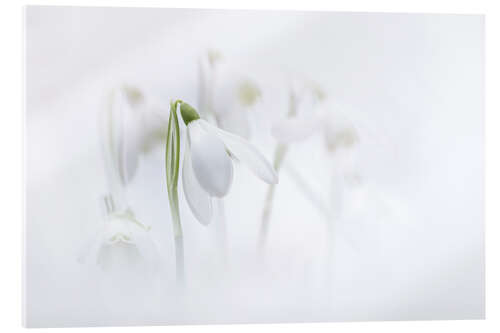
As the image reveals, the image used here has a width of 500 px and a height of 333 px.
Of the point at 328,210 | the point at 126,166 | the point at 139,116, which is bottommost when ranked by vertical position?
the point at 328,210

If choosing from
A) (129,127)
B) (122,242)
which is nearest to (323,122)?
(129,127)

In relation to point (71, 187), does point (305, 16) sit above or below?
above

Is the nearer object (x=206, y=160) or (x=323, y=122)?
(x=206, y=160)

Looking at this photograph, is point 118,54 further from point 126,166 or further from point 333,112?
point 333,112

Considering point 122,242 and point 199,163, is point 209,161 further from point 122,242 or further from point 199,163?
point 122,242

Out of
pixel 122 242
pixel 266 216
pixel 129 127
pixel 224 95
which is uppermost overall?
pixel 224 95

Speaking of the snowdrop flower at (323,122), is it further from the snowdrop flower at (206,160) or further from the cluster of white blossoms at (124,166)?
Result: the cluster of white blossoms at (124,166)

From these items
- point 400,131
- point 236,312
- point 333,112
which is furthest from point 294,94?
point 236,312

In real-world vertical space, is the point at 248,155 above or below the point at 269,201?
above
